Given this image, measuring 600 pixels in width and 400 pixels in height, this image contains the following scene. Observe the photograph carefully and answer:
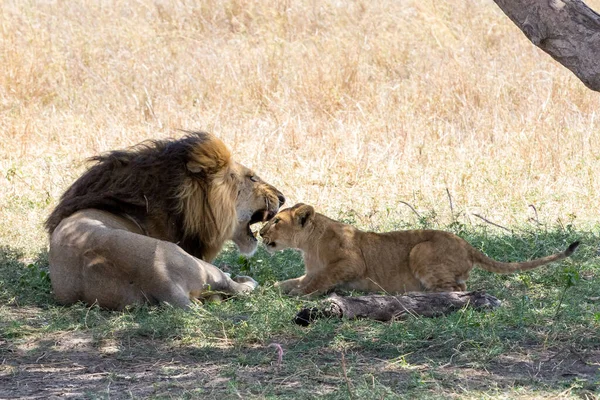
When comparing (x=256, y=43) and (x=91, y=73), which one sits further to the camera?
(x=256, y=43)

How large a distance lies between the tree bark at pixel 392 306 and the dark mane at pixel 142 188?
107 centimetres

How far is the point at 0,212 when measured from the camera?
7.23 m

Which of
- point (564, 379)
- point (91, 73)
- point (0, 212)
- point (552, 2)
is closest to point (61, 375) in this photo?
point (564, 379)

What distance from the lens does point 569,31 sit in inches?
167

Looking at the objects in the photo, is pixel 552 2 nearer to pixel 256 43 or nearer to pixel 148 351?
pixel 148 351

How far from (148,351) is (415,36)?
879cm

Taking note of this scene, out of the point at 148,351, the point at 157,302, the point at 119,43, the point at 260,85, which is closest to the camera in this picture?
the point at 148,351

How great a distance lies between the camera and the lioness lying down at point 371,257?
5004mm

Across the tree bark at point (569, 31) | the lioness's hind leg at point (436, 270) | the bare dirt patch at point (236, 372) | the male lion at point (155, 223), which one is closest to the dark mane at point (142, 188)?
the male lion at point (155, 223)

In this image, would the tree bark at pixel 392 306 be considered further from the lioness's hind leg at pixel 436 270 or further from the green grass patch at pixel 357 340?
the lioness's hind leg at pixel 436 270

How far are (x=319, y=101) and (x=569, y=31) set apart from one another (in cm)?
582

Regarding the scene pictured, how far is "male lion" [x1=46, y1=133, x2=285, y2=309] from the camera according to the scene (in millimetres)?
4840

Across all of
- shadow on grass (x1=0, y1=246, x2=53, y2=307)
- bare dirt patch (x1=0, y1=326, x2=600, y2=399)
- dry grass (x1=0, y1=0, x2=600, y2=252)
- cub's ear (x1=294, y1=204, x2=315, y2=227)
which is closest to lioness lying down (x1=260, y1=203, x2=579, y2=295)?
cub's ear (x1=294, y1=204, x2=315, y2=227)

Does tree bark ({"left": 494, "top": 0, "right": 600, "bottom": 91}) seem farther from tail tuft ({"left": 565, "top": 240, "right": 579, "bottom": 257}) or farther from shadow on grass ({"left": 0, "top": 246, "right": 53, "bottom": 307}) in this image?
shadow on grass ({"left": 0, "top": 246, "right": 53, "bottom": 307})
